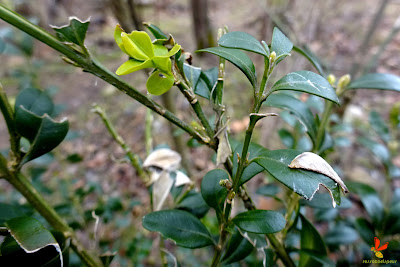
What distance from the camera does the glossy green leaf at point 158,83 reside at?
1.12ft

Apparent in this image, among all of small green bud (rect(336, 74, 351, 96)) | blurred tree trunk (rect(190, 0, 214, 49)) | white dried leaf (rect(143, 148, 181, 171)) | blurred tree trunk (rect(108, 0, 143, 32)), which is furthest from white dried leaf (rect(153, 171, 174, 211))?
blurred tree trunk (rect(190, 0, 214, 49))

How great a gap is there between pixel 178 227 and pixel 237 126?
195 centimetres

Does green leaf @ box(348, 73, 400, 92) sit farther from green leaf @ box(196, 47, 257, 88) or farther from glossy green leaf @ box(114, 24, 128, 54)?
glossy green leaf @ box(114, 24, 128, 54)

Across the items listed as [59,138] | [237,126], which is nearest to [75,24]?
[59,138]

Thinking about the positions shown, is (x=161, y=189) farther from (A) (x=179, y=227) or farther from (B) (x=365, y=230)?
(B) (x=365, y=230)

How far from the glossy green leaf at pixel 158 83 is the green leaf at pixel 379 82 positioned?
0.35m

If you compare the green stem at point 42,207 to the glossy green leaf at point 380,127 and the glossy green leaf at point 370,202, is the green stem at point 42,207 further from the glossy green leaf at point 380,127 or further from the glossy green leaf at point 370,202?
the glossy green leaf at point 380,127

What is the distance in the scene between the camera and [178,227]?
428mm

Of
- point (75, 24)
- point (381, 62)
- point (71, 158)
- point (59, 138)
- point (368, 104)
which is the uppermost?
point (75, 24)

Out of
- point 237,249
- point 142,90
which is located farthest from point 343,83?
point 142,90

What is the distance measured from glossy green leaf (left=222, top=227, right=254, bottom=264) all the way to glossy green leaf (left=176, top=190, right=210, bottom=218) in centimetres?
8

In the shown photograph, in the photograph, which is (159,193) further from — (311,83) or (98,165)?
(98,165)

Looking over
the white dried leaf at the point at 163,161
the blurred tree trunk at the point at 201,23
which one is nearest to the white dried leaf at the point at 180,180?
the white dried leaf at the point at 163,161

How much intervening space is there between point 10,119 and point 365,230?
29.4 inches
